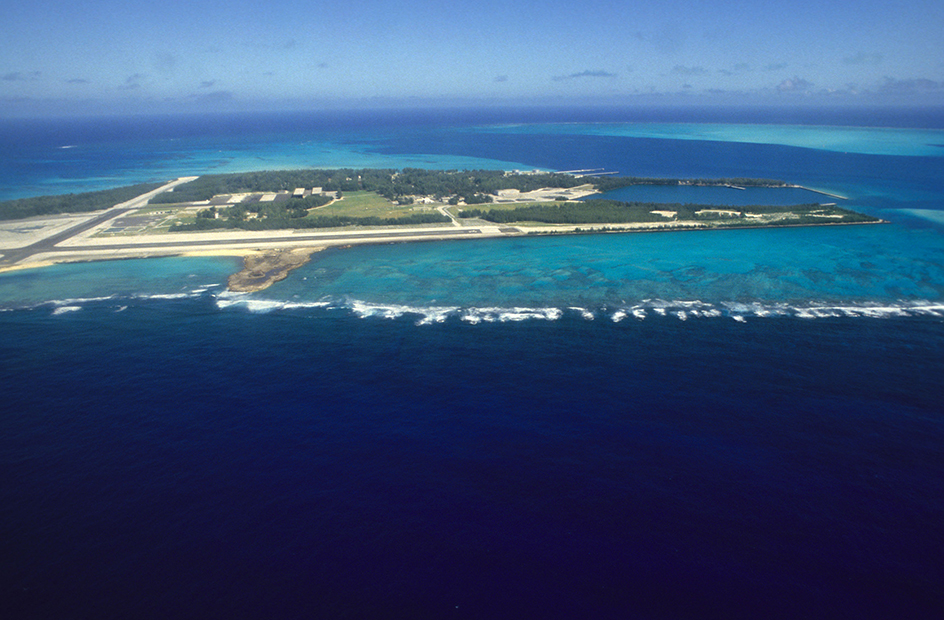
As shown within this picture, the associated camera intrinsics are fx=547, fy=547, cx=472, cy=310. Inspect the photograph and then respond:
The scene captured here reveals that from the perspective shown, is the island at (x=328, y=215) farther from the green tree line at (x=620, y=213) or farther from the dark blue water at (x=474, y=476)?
the dark blue water at (x=474, y=476)

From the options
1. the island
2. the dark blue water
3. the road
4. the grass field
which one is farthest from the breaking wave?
the grass field

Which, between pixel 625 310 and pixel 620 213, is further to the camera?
pixel 620 213

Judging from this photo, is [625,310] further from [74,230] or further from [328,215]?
[74,230]

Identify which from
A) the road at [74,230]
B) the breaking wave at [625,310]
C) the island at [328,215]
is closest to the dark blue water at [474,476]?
the breaking wave at [625,310]

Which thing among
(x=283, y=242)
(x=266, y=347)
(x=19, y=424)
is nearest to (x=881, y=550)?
(x=266, y=347)

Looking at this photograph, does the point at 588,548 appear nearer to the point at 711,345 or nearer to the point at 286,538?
the point at 286,538

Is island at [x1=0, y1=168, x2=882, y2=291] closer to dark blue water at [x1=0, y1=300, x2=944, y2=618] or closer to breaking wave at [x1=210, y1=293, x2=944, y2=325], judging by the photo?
breaking wave at [x1=210, y1=293, x2=944, y2=325]

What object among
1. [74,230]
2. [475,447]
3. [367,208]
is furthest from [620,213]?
[74,230]
